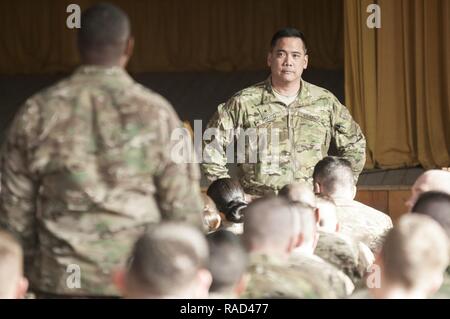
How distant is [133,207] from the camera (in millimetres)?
3414

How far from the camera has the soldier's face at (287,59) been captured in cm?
585

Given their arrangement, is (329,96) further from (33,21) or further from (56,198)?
(33,21)

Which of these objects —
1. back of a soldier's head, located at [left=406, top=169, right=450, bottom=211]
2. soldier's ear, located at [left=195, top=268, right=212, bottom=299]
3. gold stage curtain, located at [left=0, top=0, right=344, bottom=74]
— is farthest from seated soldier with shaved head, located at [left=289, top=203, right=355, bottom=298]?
gold stage curtain, located at [left=0, top=0, right=344, bottom=74]

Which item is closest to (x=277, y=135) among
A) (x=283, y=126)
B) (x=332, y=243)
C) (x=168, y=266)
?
(x=283, y=126)

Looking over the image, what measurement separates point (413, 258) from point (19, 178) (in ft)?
3.90

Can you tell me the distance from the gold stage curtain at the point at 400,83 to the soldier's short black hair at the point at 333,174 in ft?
17.1

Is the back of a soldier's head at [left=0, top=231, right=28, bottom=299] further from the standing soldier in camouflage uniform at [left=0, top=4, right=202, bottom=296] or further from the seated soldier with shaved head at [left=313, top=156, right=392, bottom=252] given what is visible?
the seated soldier with shaved head at [left=313, top=156, right=392, bottom=252]

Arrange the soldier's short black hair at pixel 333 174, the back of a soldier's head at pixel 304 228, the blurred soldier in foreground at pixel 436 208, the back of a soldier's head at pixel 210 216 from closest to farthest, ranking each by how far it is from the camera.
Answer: the back of a soldier's head at pixel 304 228 < the blurred soldier in foreground at pixel 436 208 < the back of a soldier's head at pixel 210 216 < the soldier's short black hair at pixel 333 174

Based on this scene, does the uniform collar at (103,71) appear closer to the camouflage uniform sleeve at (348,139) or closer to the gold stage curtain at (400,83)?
the camouflage uniform sleeve at (348,139)

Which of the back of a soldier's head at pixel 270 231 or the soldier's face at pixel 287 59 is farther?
the soldier's face at pixel 287 59

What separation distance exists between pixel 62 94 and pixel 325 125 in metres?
2.74

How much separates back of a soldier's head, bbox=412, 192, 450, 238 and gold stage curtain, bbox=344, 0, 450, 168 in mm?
6519

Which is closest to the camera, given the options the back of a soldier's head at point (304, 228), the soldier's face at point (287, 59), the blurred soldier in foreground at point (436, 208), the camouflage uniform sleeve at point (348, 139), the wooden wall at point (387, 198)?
the back of a soldier's head at point (304, 228)

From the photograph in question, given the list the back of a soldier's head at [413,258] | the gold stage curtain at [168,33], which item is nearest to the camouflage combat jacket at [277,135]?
the back of a soldier's head at [413,258]
